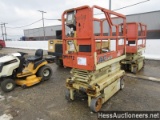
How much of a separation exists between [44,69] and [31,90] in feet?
3.33

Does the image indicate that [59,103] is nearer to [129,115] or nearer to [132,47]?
[129,115]

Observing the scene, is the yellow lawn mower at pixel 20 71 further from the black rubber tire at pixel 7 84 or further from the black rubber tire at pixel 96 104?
the black rubber tire at pixel 96 104

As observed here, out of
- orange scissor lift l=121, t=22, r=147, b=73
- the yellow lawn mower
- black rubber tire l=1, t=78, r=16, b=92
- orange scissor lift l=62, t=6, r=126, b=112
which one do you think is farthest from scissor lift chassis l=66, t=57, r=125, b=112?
orange scissor lift l=121, t=22, r=147, b=73

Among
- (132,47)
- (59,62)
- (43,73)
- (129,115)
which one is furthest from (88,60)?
(59,62)

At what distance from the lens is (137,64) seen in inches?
235

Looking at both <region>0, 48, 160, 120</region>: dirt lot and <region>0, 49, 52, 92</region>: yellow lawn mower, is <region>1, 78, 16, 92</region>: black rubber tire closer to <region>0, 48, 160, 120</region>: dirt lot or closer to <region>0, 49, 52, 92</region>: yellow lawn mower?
<region>0, 49, 52, 92</region>: yellow lawn mower

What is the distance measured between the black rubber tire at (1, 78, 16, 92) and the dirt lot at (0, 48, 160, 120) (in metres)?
0.16

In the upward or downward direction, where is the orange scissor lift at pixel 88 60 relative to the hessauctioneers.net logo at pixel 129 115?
upward

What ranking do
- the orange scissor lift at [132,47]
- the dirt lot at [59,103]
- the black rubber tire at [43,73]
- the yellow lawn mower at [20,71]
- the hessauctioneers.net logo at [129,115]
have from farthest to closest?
1. the orange scissor lift at [132,47]
2. the black rubber tire at [43,73]
3. the yellow lawn mower at [20,71]
4. the dirt lot at [59,103]
5. the hessauctioneers.net logo at [129,115]

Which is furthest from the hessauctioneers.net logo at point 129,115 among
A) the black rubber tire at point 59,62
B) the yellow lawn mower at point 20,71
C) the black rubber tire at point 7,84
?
the black rubber tire at point 59,62

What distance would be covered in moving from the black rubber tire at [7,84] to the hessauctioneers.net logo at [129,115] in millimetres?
3070

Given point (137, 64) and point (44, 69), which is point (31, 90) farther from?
point (137, 64)

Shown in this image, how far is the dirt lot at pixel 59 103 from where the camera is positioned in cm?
304

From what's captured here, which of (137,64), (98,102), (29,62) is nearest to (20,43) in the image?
(29,62)
